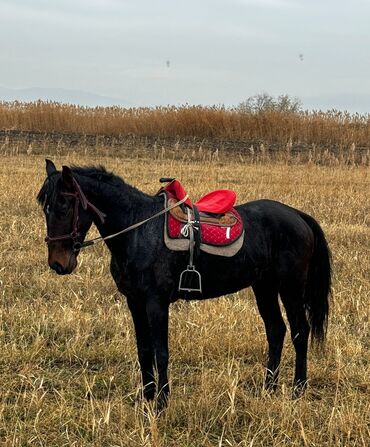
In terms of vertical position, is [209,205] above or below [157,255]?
above

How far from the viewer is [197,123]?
22797mm

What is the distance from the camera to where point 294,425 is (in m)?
3.43

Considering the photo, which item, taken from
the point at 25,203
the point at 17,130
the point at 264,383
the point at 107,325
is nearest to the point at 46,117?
the point at 17,130

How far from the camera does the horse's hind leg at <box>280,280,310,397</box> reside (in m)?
4.05

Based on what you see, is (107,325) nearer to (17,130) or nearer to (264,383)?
(264,383)

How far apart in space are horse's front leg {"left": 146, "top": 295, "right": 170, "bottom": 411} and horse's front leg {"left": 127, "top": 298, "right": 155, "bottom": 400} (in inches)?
6.8

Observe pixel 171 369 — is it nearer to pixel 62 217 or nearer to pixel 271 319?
pixel 271 319

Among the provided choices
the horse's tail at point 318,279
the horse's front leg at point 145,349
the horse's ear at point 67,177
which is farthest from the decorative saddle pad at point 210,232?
the horse's tail at point 318,279

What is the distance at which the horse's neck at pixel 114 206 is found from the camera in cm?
359

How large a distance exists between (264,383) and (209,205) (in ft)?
4.28

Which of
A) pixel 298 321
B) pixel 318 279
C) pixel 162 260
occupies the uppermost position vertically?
pixel 162 260

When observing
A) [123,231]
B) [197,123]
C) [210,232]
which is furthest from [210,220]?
[197,123]

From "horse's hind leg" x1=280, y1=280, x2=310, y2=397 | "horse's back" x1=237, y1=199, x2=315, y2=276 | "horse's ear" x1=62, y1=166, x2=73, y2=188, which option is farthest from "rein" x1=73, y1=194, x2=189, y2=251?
"horse's hind leg" x1=280, y1=280, x2=310, y2=397

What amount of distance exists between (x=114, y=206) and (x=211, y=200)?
0.78 m
